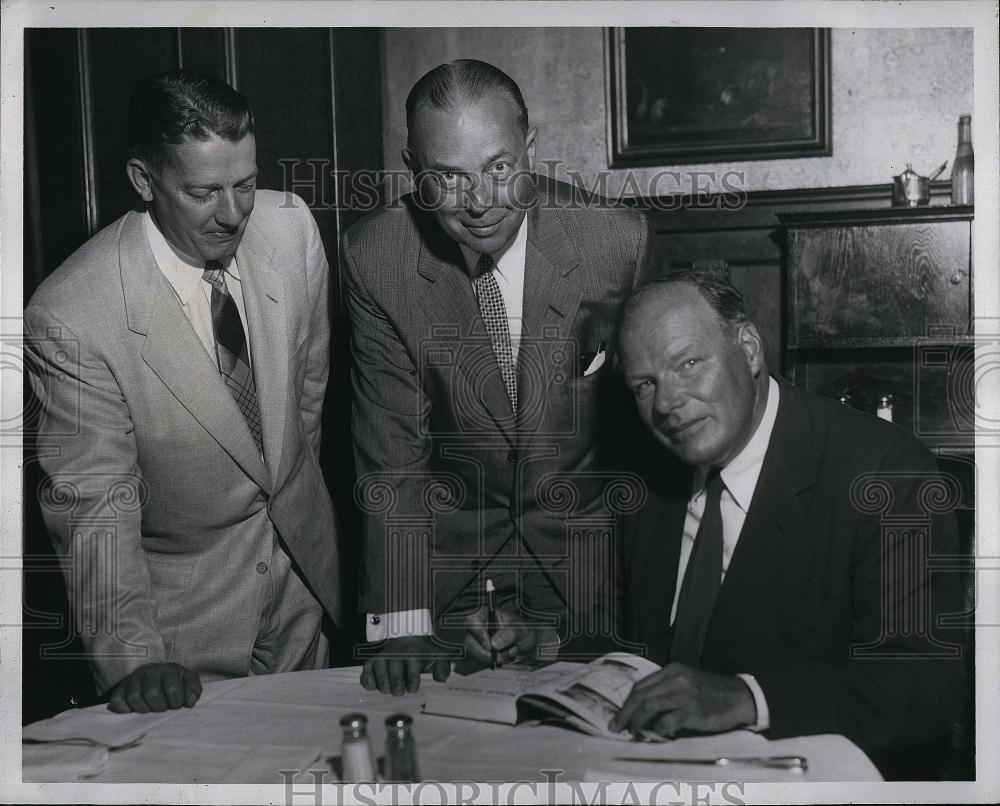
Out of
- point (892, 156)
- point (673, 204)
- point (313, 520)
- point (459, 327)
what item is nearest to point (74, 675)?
point (313, 520)

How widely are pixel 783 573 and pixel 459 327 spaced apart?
99cm

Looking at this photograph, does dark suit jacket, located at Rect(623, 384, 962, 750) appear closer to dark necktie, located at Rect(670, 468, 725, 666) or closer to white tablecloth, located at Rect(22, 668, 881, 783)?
dark necktie, located at Rect(670, 468, 725, 666)

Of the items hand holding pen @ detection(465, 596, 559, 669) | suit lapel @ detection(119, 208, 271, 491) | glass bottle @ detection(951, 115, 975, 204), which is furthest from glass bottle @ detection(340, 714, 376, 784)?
glass bottle @ detection(951, 115, 975, 204)

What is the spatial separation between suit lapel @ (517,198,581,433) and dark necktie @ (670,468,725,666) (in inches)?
18.9

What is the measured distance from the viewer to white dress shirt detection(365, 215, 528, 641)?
240 centimetres

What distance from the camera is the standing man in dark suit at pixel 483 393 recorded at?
2381mm

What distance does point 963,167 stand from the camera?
248 cm

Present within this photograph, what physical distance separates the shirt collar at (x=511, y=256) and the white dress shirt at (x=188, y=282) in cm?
63

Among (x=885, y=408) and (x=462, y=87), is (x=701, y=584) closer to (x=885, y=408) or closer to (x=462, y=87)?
(x=885, y=408)

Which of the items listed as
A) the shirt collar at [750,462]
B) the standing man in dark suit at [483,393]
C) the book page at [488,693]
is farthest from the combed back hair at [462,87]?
the book page at [488,693]

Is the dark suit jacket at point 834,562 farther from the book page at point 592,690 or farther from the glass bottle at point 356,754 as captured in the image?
the glass bottle at point 356,754

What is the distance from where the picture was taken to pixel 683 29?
270 cm

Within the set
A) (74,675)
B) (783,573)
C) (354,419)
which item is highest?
(354,419)

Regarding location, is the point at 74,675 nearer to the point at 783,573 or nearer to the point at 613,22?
the point at 783,573
